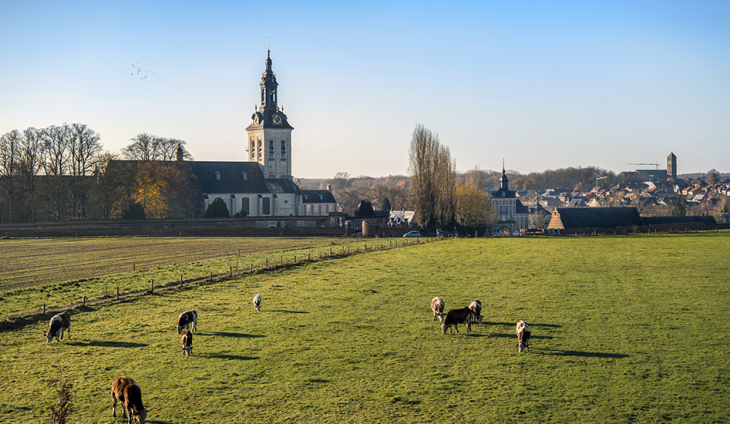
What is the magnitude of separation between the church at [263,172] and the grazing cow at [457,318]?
73851 millimetres

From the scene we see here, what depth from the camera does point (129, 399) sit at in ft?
34.4

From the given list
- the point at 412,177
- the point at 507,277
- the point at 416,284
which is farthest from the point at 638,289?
the point at 412,177

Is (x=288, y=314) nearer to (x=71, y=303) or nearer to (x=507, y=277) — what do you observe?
(x=71, y=303)

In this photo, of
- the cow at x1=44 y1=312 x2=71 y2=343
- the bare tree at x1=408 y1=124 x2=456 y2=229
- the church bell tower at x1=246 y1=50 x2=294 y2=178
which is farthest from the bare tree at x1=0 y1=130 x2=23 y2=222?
the cow at x1=44 y1=312 x2=71 y2=343

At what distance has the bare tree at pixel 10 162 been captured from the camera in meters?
66.2

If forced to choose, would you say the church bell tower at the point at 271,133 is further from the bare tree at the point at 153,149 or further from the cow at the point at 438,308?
the cow at the point at 438,308

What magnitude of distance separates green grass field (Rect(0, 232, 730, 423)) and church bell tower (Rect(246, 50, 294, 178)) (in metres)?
71.3

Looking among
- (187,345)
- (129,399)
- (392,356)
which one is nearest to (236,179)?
(187,345)

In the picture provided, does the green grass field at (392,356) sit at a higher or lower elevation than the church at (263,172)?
lower

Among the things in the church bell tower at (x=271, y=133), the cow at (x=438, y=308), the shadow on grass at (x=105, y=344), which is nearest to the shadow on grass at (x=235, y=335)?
the shadow on grass at (x=105, y=344)

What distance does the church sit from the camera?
3541 inches

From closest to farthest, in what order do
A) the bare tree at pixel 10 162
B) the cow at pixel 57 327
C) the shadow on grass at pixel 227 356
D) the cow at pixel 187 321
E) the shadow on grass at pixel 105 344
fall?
the shadow on grass at pixel 227 356, the shadow on grass at pixel 105 344, the cow at pixel 57 327, the cow at pixel 187 321, the bare tree at pixel 10 162

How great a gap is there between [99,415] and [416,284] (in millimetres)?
17434

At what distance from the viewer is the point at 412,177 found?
2854 inches
